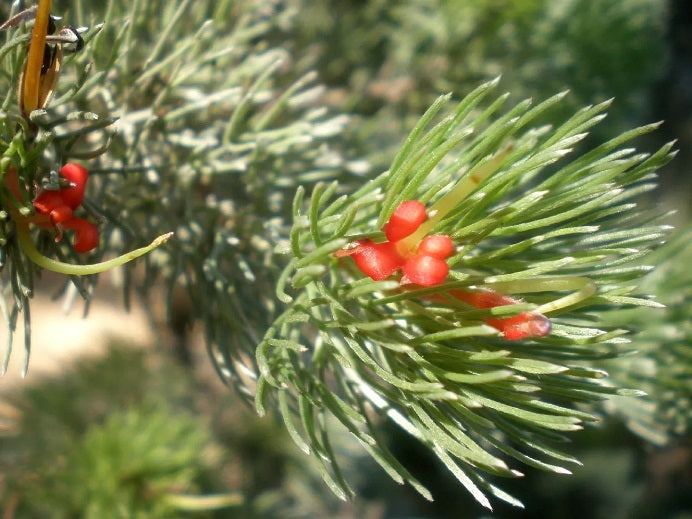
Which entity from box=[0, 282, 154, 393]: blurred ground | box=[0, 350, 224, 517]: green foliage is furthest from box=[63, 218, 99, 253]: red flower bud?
box=[0, 282, 154, 393]: blurred ground

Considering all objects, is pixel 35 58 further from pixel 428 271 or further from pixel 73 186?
pixel 428 271

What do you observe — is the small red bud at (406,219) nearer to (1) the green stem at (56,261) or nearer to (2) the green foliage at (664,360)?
(1) the green stem at (56,261)

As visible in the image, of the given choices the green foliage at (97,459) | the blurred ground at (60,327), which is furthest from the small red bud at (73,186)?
the blurred ground at (60,327)

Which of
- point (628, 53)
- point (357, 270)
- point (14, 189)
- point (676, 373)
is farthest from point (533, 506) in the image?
point (14, 189)

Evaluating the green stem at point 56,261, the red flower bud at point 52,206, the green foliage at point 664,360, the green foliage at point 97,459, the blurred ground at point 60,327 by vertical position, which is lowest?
the green foliage at point 664,360

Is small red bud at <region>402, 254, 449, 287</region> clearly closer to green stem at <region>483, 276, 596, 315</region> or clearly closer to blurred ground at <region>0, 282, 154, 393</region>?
green stem at <region>483, 276, 596, 315</region>
